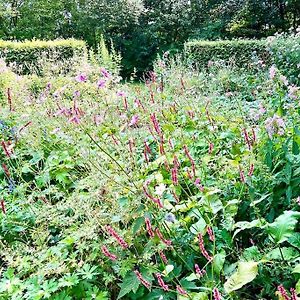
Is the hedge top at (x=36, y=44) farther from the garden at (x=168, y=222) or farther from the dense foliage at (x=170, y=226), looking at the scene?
the dense foliage at (x=170, y=226)

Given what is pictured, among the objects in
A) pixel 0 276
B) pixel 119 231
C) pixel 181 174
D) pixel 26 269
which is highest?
pixel 181 174

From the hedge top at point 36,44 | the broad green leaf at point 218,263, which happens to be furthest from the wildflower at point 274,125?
the hedge top at point 36,44

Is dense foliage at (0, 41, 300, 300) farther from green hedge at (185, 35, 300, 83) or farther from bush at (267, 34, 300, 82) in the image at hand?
bush at (267, 34, 300, 82)

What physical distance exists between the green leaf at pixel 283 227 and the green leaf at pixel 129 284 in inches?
21.7

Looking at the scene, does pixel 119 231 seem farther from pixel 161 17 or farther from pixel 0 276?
pixel 161 17

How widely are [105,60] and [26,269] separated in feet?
21.7

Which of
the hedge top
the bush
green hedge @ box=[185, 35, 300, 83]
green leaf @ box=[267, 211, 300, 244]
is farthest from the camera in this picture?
the hedge top

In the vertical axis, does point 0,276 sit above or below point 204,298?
below

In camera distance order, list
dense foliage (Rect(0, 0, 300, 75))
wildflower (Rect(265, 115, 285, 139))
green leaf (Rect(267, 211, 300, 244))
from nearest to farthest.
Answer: green leaf (Rect(267, 211, 300, 244)) < wildflower (Rect(265, 115, 285, 139)) < dense foliage (Rect(0, 0, 300, 75))

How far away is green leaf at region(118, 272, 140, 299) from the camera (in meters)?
1.60

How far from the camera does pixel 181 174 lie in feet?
6.86

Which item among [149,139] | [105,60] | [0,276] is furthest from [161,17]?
[0,276]

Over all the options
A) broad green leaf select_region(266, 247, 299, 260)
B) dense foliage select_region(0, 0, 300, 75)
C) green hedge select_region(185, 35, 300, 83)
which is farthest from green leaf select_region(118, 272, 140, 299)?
dense foliage select_region(0, 0, 300, 75)

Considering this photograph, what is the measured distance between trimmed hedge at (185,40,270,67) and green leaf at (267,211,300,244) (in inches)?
269
